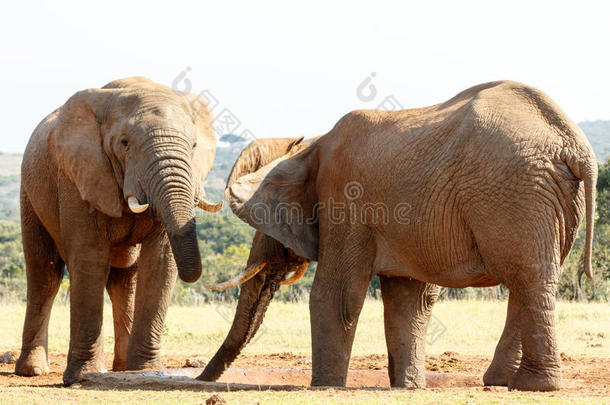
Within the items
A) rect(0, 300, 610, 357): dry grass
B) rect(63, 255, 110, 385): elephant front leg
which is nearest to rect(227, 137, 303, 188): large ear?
rect(63, 255, 110, 385): elephant front leg

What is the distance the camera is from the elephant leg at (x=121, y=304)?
11.2 meters

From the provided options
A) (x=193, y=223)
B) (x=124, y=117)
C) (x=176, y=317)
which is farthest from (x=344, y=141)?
(x=176, y=317)

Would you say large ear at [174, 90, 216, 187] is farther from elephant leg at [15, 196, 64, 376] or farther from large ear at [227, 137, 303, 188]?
elephant leg at [15, 196, 64, 376]

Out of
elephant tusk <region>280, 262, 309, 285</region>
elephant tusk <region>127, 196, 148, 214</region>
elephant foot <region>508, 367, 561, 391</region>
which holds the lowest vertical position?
elephant foot <region>508, 367, 561, 391</region>

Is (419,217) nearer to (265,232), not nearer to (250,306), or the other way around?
(265,232)

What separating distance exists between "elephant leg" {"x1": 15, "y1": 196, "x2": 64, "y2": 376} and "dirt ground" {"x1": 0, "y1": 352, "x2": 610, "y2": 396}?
222 mm

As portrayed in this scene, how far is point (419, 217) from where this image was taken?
7.82m

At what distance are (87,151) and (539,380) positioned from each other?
4644 millimetres

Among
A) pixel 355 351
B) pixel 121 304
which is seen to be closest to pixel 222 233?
pixel 355 351

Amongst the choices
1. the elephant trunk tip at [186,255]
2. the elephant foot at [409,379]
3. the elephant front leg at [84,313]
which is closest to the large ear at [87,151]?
the elephant front leg at [84,313]

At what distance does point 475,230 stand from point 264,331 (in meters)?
7.96

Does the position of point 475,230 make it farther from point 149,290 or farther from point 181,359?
point 181,359

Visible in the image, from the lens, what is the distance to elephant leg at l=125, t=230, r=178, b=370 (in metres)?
9.71

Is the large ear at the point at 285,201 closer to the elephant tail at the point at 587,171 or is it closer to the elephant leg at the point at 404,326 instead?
the elephant leg at the point at 404,326
